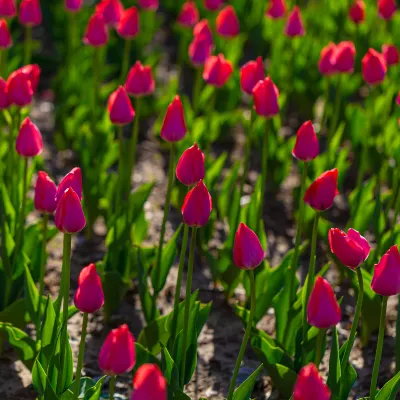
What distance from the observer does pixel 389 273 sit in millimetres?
2332

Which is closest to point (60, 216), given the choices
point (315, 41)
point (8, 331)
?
point (8, 331)

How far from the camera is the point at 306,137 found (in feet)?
9.70

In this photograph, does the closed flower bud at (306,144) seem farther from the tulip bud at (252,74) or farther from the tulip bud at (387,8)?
the tulip bud at (387,8)

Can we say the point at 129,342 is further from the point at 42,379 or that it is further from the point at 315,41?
the point at 315,41

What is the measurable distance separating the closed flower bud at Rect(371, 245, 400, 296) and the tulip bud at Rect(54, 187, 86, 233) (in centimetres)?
78

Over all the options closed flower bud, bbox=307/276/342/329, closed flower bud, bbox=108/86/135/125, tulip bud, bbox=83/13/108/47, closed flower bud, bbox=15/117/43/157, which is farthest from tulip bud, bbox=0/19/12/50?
closed flower bud, bbox=307/276/342/329

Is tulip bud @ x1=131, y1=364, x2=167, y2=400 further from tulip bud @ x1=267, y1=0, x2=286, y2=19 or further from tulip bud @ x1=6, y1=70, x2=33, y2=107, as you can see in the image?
tulip bud @ x1=267, y1=0, x2=286, y2=19

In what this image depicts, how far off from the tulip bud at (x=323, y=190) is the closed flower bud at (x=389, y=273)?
0.35m

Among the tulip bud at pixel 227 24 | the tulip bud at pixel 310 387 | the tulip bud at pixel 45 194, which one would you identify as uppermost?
the tulip bud at pixel 310 387

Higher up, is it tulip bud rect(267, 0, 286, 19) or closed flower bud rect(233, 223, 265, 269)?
closed flower bud rect(233, 223, 265, 269)

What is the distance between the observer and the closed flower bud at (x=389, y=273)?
7.61 ft

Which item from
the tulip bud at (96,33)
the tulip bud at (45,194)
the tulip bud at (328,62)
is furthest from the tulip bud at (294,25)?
the tulip bud at (45,194)

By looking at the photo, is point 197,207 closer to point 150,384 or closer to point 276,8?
point 150,384

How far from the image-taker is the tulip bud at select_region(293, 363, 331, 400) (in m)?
1.91
